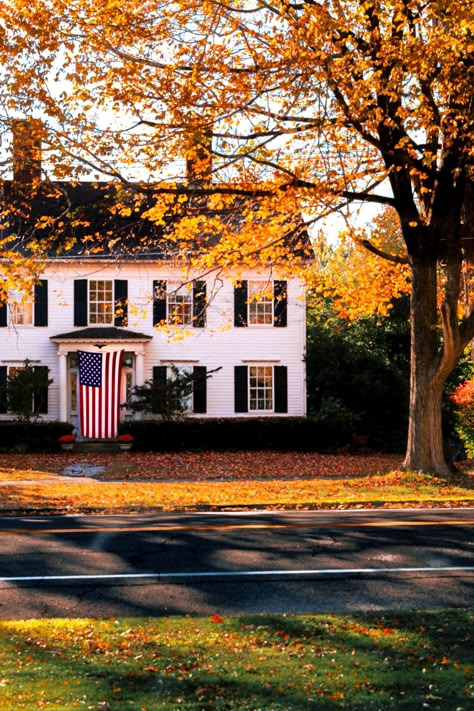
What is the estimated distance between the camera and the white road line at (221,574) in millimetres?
9781

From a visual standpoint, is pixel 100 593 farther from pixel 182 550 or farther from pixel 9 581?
pixel 182 550

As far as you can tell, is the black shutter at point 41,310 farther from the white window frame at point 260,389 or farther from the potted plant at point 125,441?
the white window frame at point 260,389

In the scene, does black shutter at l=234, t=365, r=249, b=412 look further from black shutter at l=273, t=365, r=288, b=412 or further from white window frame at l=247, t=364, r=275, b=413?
black shutter at l=273, t=365, r=288, b=412

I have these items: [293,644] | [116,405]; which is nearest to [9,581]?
[293,644]

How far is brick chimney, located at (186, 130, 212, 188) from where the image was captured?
624 inches

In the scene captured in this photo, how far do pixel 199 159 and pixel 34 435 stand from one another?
53.8 ft

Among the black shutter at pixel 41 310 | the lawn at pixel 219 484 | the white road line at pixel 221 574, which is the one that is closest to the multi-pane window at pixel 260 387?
the lawn at pixel 219 484

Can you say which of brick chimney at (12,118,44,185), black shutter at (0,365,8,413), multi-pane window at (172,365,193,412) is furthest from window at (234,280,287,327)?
brick chimney at (12,118,44,185)

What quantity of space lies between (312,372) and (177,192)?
60.6ft

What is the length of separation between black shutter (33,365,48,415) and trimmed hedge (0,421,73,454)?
170cm

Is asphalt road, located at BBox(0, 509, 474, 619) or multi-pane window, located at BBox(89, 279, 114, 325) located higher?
multi-pane window, located at BBox(89, 279, 114, 325)

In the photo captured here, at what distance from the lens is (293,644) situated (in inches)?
287

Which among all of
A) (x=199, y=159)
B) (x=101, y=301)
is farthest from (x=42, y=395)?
Answer: (x=199, y=159)

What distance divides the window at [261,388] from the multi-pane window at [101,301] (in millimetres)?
5097
